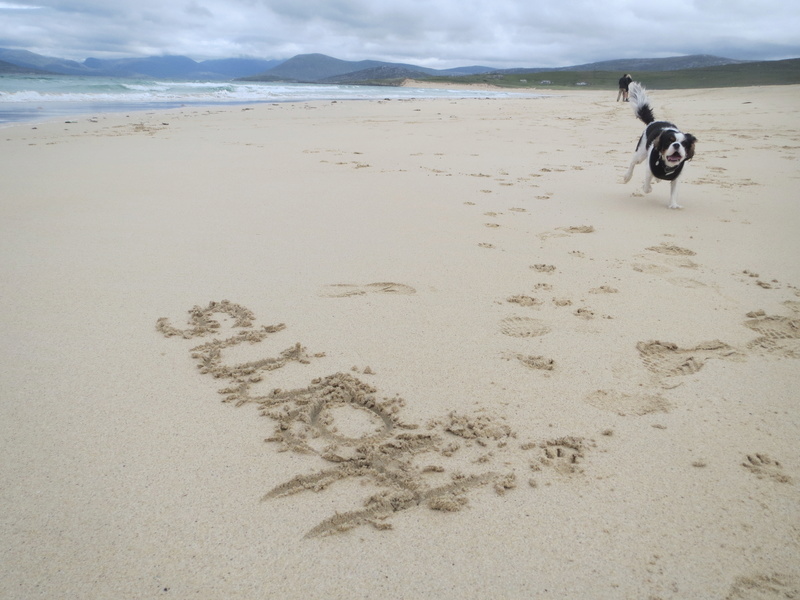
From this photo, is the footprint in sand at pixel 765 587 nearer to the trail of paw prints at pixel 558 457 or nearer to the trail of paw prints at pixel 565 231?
the trail of paw prints at pixel 558 457

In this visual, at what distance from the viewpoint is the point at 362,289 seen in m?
2.57

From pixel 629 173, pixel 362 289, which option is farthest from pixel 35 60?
pixel 362 289

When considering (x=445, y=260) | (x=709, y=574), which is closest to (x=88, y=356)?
(x=445, y=260)

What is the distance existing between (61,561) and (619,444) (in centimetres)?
155

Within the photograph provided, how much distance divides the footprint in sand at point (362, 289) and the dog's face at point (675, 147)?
2.97 metres

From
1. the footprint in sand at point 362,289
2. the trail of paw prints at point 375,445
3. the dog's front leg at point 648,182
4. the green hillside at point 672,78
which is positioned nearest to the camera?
the trail of paw prints at point 375,445

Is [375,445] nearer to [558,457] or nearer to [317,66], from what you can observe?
[558,457]

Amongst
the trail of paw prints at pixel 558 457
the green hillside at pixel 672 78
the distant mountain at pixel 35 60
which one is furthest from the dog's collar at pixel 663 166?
the distant mountain at pixel 35 60

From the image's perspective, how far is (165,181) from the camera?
15.8 ft

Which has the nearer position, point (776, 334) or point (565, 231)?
point (776, 334)

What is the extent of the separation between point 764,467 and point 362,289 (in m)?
1.80

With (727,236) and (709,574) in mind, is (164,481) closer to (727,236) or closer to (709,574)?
(709,574)

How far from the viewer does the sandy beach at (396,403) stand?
1.16 meters

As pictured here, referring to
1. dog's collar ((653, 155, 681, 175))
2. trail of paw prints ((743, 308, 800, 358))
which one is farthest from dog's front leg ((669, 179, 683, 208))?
trail of paw prints ((743, 308, 800, 358))
